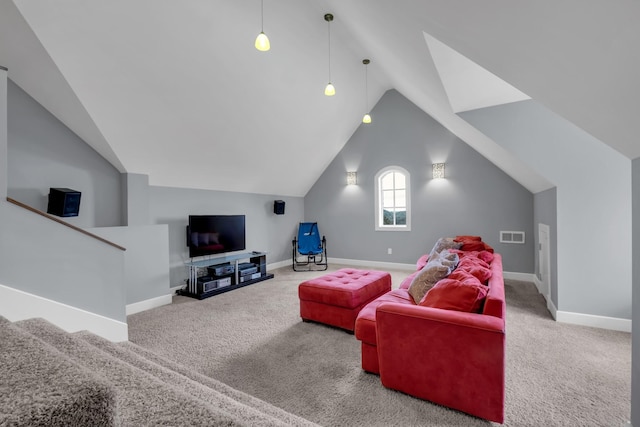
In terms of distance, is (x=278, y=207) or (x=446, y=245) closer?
(x=446, y=245)

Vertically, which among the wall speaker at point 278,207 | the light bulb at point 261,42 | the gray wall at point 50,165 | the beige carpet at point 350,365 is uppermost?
the light bulb at point 261,42

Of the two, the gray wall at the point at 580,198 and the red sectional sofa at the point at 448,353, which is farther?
the gray wall at the point at 580,198

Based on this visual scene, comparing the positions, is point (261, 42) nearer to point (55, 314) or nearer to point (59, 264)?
point (59, 264)

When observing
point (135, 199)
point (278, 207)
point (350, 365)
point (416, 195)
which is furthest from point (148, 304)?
point (416, 195)

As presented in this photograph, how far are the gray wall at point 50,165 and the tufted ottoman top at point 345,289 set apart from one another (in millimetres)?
2832

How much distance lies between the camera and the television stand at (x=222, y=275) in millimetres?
4395

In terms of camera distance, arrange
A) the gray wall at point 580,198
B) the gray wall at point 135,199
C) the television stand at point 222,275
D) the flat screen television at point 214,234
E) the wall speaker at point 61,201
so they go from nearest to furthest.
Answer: the gray wall at point 580,198 < the wall speaker at point 61,201 < the gray wall at point 135,199 < the television stand at point 222,275 < the flat screen television at point 214,234

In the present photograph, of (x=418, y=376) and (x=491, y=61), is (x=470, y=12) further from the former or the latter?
(x=418, y=376)

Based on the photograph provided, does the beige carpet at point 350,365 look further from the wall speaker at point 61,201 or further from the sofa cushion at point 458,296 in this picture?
the wall speaker at point 61,201

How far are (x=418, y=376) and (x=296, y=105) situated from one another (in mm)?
4294

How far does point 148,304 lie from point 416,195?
5.18 metres

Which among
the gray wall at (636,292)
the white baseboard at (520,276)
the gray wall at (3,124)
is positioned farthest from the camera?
the white baseboard at (520,276)

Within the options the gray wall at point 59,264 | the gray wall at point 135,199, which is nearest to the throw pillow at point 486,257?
the gray wall at point 59,264

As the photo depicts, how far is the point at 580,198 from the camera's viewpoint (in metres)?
3.09
